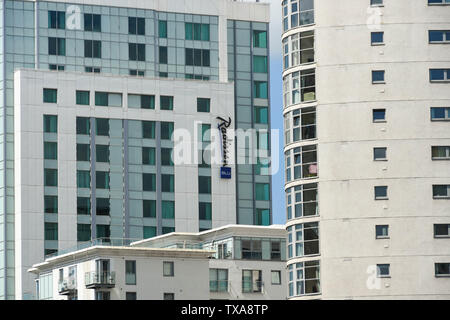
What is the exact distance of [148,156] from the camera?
163m

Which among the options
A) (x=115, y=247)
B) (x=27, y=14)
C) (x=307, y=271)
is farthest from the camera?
(x=27, y=14)

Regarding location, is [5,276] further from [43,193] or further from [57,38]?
[57,38]

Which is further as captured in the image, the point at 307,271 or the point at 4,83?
the point at 4,83

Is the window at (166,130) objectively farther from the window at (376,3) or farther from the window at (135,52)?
the window at (376,3)

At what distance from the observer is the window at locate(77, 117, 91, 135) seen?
160 meters

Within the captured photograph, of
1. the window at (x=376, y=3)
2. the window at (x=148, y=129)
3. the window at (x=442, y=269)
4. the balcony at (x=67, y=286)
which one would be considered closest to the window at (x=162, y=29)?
the window at (x=148, y=129)

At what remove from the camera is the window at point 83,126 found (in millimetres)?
160500

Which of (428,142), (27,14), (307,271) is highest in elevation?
(27,14)

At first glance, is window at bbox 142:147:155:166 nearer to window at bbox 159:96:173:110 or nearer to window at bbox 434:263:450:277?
window at bbox 159:96:173:110

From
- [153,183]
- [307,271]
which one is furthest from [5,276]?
[307,271]

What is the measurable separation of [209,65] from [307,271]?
8469 centimetres

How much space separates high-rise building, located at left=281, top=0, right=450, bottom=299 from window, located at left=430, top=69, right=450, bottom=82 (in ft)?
0.26

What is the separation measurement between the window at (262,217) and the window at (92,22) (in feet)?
115

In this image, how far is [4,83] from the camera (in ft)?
531
